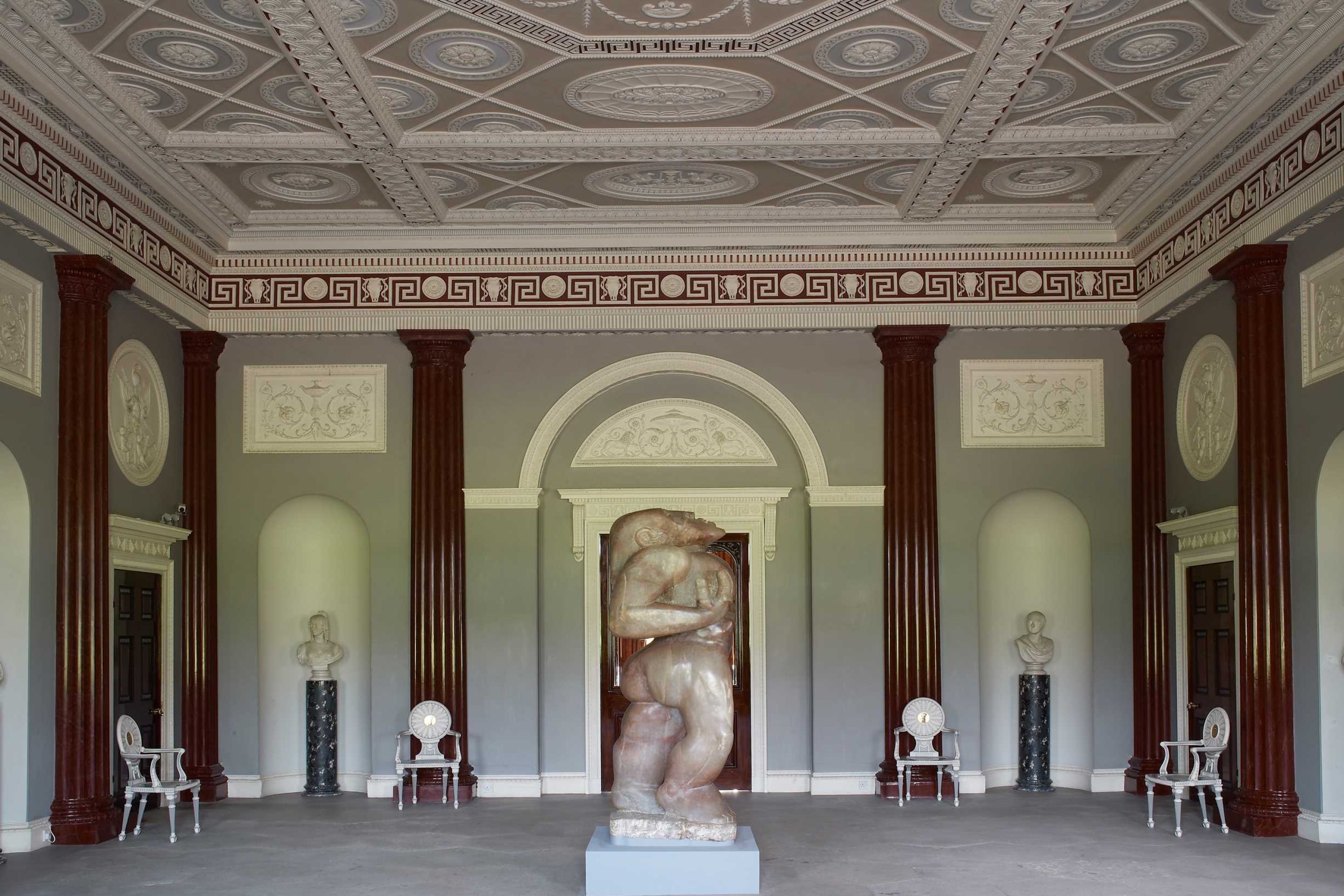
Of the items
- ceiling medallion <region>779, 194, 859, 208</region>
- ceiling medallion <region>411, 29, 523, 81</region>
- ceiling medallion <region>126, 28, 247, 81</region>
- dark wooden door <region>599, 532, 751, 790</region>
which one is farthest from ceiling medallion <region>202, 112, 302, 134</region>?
dark wooden door <region>599, 532, 751, 790</region>

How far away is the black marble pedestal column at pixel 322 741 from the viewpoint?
39.9 feet

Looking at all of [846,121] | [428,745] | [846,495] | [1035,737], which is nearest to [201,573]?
[428,745]

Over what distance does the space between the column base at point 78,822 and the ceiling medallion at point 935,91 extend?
7.55 m

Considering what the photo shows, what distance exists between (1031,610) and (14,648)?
8.77 m

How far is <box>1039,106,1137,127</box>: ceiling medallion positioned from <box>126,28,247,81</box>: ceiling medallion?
5649mm

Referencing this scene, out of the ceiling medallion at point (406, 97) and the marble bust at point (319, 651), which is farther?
the marble bust at point (319, 651)

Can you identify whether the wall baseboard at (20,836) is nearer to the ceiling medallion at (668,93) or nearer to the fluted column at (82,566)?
the fluted column at (82,566)

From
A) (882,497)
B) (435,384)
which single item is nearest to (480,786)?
(435,384)

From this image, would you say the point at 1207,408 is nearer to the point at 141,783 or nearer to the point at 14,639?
the point at 141,783

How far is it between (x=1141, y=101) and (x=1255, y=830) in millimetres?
5126

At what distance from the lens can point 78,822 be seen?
939 cm

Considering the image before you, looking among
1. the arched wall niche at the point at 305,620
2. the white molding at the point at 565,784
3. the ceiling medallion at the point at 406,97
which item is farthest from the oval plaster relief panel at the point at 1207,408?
the arched wall niche at the point at 305,620

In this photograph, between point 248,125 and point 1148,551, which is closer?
point 248,125

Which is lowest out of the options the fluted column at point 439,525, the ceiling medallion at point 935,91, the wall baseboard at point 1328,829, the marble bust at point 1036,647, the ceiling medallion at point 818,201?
the wall baseboard at point 1328,829
